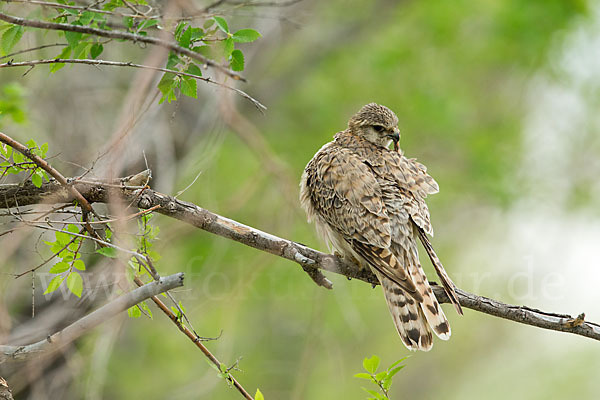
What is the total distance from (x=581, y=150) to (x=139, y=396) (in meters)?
8.58

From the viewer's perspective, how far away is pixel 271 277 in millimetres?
9641

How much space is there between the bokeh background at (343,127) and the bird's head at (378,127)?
6.09 feet

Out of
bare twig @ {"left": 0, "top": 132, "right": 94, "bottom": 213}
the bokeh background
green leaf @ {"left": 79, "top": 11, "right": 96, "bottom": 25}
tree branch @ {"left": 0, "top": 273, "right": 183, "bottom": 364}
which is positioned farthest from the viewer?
the bokeh background

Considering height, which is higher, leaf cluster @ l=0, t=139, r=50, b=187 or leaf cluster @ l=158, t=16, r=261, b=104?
leaf cluster @ l=158, t=16, r=261, b=104

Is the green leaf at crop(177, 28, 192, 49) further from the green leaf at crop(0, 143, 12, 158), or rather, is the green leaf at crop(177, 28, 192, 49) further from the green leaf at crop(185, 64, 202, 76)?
the green leaf at crop(0, 143, 12, 158)

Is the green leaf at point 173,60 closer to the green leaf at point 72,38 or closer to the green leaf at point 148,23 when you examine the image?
the green leaf at point 148,23

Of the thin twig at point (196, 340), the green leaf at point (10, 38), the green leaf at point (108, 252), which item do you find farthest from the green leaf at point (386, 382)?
the green leaf at point (10, 38)

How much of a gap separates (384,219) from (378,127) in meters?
1.01

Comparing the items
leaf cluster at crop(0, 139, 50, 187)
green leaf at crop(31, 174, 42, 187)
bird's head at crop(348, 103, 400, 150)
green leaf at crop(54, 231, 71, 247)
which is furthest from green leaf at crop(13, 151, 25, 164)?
bird's head at crop(348, 103, 400, 150)

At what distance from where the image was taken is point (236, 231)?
340cm

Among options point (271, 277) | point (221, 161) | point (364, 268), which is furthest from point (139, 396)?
point (364, 268)

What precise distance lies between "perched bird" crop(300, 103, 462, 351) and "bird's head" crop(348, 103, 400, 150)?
140mm

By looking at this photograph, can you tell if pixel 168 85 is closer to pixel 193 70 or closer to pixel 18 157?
pixel 193 70

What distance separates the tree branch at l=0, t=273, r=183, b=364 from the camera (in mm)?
2531
